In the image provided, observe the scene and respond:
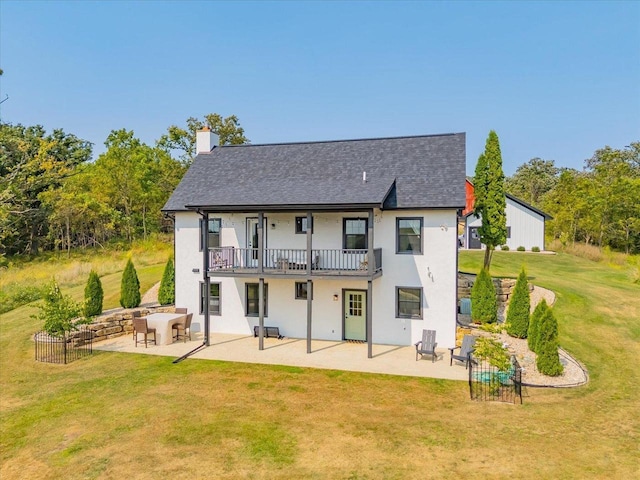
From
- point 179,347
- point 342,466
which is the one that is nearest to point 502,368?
point 342,466

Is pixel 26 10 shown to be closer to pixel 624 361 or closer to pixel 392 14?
pixel 392 14

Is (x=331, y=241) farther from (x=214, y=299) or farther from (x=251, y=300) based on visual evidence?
(x=214, y=299)

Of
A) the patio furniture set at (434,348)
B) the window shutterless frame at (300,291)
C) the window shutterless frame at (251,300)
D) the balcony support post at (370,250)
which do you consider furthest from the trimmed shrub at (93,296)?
the patio furniture set at (434,348)

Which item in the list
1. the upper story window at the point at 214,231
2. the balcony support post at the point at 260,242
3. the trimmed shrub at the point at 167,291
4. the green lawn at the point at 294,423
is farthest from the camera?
the trimmed shrub at the point at 167,291

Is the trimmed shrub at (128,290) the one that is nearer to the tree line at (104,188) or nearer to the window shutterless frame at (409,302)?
the window shutterless frame at (409,302)

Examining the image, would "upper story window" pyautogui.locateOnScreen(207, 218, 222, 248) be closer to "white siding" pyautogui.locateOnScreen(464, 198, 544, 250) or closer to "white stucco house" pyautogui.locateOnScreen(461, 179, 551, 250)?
"white stucco house" pyautogui.locateOnScreen(461, 179, 551, 250)

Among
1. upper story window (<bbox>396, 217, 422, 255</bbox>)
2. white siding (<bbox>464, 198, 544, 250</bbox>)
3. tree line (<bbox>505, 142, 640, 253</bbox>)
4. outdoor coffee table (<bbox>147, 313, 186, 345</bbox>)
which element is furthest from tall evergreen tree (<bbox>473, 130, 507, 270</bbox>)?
tree line (<bbox>505, 142, 640, 253</bbox>)

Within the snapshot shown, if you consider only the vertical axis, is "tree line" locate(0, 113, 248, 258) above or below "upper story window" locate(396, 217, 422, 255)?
above
